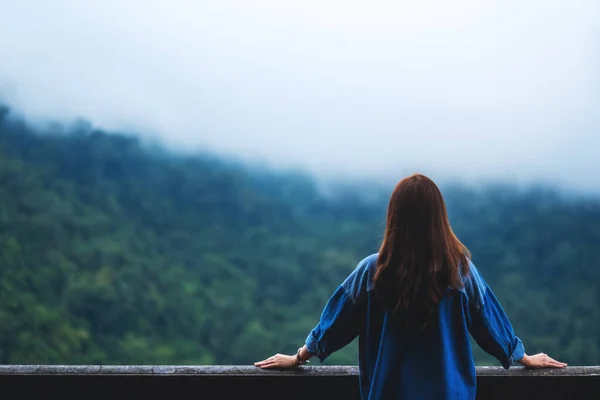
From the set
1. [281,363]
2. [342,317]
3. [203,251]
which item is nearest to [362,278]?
[342,317]

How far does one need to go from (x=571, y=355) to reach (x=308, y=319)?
9.30 metres

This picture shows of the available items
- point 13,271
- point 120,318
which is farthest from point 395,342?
point 13,271

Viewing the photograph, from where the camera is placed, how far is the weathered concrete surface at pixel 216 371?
4.06 feet

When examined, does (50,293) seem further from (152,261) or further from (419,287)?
(419,287)

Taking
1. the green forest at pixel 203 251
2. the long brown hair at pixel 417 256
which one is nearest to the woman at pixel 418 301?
the long brown hair at pixel 417 256

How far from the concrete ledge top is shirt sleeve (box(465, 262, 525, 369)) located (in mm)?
41

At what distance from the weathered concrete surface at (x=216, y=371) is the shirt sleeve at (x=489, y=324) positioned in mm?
42

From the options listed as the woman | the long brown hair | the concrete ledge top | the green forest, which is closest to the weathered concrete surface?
the concrete ledge top

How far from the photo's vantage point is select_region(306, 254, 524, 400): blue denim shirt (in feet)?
3.75

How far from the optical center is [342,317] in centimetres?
123

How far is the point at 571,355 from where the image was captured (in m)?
20.9

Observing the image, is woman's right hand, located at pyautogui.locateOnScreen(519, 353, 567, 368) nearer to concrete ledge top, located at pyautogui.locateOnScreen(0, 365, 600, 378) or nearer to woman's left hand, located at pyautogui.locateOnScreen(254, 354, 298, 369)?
concrete ledge top, located at pyautogui.locateOnScreen(0, 365, 600, 378)

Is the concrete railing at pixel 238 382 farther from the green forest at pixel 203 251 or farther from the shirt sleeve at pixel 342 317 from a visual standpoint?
the green forest at pixel 203 251

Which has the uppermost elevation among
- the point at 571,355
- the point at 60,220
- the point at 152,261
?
the point at 60,220
